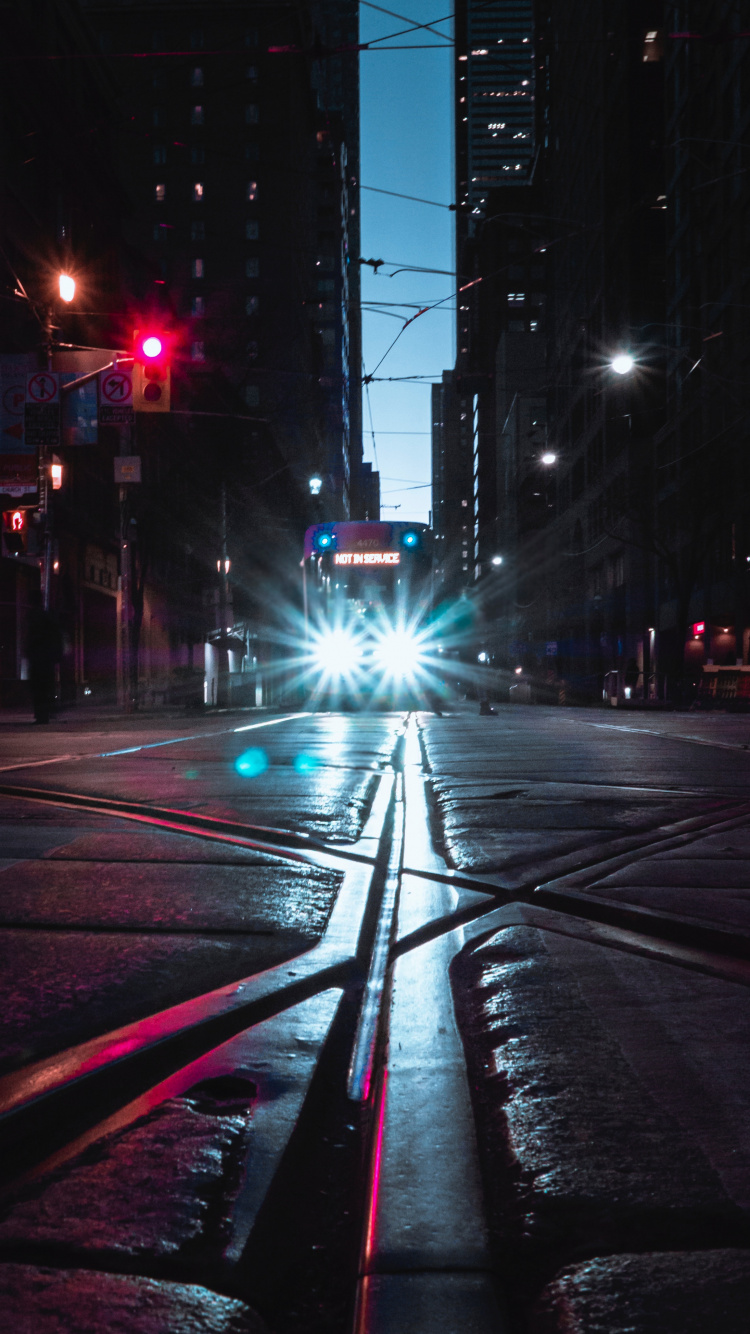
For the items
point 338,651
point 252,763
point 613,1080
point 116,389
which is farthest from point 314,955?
point 338,651

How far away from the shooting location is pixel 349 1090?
2.19 m

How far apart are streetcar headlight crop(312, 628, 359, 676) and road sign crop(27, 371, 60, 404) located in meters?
12.8

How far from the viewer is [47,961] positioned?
10.2 feet

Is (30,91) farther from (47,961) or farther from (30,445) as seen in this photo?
(47,961)

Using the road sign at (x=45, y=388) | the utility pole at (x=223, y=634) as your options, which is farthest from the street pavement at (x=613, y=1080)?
the utility pole at (x=223, y=634)

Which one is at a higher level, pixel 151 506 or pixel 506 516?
pixel 506 516

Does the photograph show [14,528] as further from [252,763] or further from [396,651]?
[252,763]

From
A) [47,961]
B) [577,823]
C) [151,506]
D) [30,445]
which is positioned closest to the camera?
[47,961]

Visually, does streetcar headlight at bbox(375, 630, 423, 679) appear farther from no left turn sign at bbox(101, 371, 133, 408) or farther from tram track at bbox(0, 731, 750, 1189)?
tram track at bbox(0, 731, 750, 1189)

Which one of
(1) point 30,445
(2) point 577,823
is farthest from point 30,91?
(2) point 577,823

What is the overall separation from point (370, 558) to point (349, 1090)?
28273 millimetres

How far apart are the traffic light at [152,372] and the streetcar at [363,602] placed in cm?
1141

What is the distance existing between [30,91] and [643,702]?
98.0 feet

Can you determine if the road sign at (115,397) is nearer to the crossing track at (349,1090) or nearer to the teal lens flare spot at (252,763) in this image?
the teal lens flare spot at (252,763)
